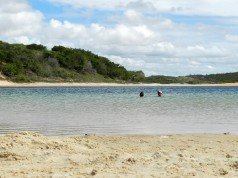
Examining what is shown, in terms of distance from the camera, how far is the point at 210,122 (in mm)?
25156

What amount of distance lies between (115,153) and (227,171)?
10.8 ft

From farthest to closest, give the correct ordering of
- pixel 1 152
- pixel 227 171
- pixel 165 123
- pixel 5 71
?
pixel 5 71
pixel 165 123
pixel 1 152
pixel 227 171

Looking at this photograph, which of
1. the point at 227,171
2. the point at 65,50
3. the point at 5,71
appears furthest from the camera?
the point at 65,50

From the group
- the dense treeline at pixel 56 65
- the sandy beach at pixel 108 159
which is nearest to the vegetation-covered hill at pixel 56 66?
the dense treeline at pixel 56 65

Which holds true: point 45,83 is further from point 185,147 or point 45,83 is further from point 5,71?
point 185,147

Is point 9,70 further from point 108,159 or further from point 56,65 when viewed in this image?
point 108,159

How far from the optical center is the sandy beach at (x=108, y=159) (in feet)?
33.8

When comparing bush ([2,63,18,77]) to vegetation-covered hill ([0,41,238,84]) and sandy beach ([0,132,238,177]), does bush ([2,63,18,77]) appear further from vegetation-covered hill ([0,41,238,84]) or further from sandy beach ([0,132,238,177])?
sandy beach ([0,132,238,177])

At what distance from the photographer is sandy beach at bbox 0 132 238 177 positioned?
10.3 m

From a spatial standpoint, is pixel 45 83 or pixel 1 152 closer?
pixel 1 152

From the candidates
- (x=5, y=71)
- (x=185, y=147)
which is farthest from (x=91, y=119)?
(x=5, y=71)

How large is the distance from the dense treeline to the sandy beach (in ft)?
337

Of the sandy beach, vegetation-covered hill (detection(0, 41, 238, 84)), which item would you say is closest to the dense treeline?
vegetation-covered hill (detection(0, 41, 238, 84))

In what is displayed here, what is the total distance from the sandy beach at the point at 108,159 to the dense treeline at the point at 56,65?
10267 cm
